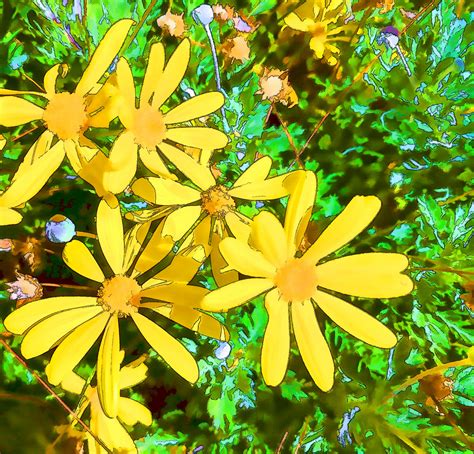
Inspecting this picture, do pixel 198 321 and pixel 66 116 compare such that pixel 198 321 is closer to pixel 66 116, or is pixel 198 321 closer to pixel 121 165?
pixel 121 165

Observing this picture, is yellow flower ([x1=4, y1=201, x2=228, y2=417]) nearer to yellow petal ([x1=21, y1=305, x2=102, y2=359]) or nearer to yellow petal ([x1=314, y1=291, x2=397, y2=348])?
yellow petal ([x1=21, y1=305, x2=102, y2=359])

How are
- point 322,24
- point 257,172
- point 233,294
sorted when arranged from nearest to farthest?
point 233,294
point 257,172
point 322,24

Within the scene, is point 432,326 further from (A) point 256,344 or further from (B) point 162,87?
(B) point 162,87

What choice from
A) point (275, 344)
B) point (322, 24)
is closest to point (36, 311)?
point (275, 344)

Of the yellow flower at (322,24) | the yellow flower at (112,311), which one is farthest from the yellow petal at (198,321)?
the yellow flower at (322,24)

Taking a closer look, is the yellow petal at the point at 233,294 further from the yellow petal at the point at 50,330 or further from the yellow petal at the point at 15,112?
the yellow petal at the point at 15,112

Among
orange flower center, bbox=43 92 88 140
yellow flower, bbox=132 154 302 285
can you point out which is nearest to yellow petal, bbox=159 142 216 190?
yellow flower, bbox=132 154 302 285
